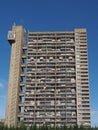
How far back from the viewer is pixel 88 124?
196 m

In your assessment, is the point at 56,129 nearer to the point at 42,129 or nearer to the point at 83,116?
the point at 42,129

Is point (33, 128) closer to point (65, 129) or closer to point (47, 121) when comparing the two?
point (65, 129)

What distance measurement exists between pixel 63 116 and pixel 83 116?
44.9 ft

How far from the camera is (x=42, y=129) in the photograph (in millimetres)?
163750

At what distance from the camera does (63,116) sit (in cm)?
19988

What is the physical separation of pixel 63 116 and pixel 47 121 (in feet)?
37.9
